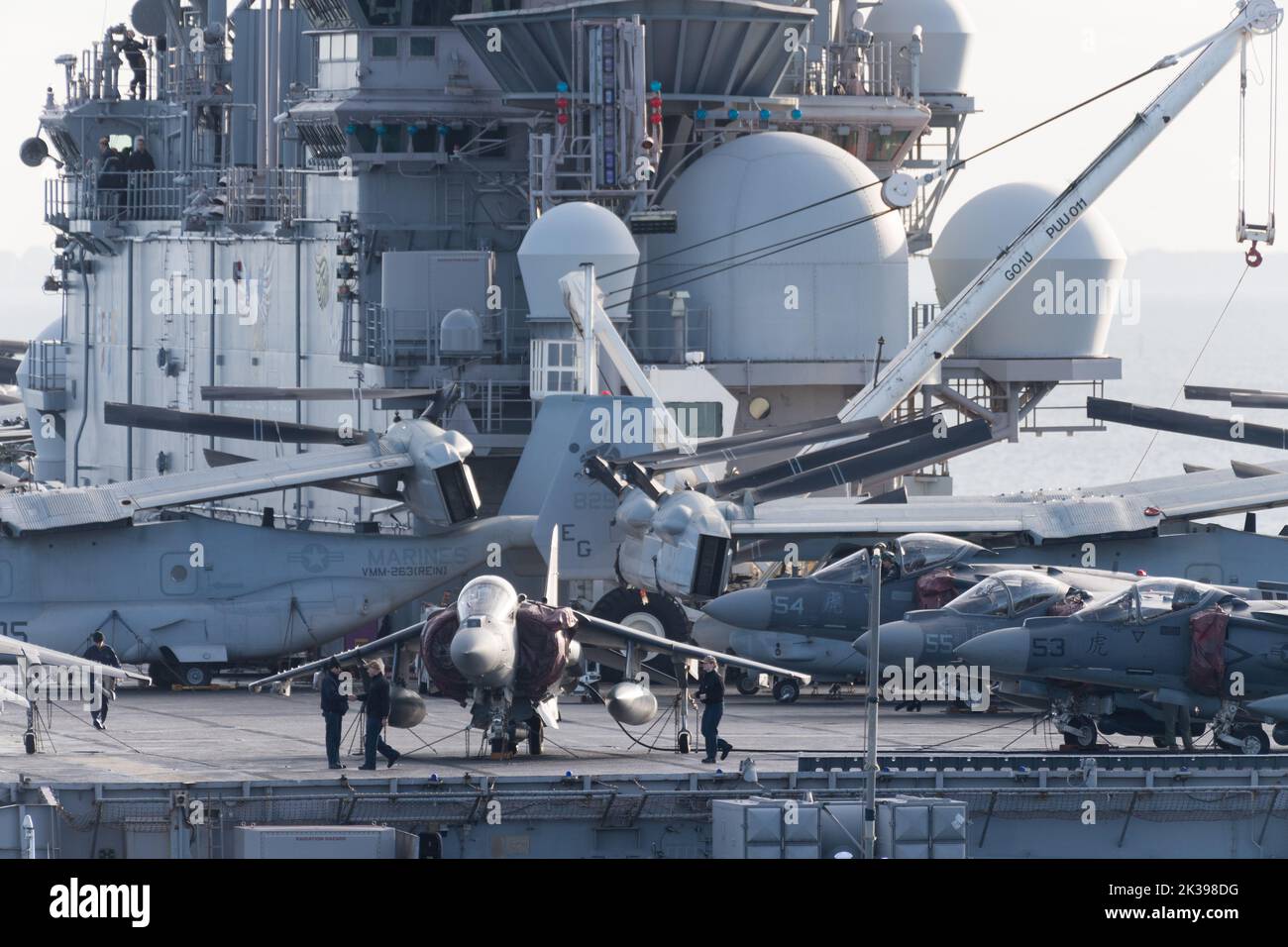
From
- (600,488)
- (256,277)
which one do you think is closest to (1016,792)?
(600,488)

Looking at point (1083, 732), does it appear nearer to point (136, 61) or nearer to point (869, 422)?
point (869, 422)

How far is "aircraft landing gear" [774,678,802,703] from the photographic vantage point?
3822 centimetres

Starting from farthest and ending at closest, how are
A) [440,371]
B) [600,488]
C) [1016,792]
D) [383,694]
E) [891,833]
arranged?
[440,371] < [600,488] < [383,694] < [1016,792] < [891,833]

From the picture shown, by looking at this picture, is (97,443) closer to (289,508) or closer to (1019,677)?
(289,508)

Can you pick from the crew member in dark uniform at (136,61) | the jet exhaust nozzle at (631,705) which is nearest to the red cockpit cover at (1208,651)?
the jet exhaust nozzle at (631,705)

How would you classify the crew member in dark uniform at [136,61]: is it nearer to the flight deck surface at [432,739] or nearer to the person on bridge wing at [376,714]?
the flight deck surface at [432,739]

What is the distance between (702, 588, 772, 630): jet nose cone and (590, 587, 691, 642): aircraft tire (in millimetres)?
3007

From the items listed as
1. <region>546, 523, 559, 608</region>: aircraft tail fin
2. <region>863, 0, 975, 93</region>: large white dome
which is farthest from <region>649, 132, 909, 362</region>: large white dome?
<region>546, 523, 559, 608</region>: aircraft tail fin

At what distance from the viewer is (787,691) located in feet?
126

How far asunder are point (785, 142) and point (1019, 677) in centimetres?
1622

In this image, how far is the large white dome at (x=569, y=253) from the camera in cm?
4188

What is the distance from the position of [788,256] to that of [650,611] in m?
8.82

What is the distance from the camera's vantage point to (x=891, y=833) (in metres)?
25.1

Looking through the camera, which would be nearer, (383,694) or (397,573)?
(383,694)
